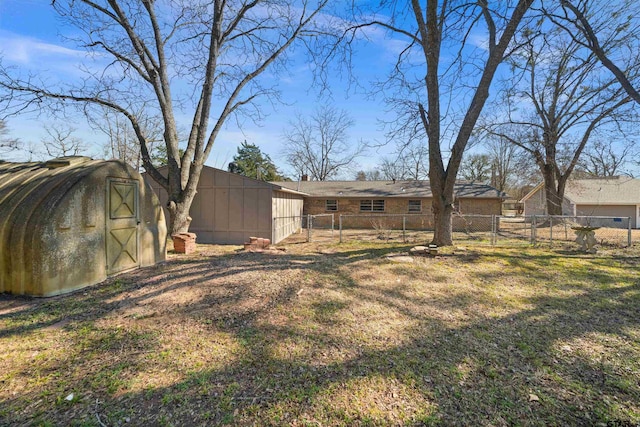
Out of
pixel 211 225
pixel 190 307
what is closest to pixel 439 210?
pixel 190 307

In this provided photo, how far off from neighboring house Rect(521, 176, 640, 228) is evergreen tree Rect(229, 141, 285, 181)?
27.2 meters

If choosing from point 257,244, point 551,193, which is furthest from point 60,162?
point 551,193

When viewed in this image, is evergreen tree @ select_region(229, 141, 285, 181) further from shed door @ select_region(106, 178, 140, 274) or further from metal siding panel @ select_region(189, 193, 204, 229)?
shed door @ select_region(106, 178, 140, 274)

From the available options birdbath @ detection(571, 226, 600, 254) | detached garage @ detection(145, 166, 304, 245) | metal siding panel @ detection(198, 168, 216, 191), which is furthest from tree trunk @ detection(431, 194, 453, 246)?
metal siding panel @ detection(198, 168, 216, 191)

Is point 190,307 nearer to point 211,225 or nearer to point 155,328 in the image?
point 155,328

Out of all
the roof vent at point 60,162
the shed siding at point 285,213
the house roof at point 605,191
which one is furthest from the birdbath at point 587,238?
the house roof at point 605,191

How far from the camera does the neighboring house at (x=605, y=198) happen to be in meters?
20.5

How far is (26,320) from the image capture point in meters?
4.09

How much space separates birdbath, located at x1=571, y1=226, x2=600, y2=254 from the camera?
9109 millimetres

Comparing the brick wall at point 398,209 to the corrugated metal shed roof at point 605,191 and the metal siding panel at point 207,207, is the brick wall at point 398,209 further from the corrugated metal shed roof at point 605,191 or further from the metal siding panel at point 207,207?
the corrugated metal shed roof at point 605,191

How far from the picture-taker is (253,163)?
106ft

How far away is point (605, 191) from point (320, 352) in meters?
29.6

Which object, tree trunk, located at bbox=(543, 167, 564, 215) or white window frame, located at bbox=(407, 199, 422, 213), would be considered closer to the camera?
tree trunk, located at bbox=(543, 167, 564, 215)

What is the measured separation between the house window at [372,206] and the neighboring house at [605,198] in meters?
14.5
